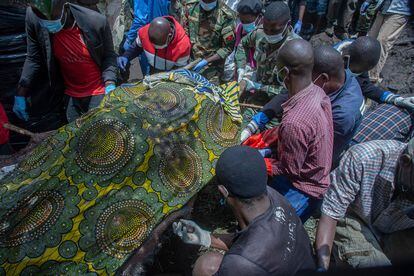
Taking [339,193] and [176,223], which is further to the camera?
[176,223]

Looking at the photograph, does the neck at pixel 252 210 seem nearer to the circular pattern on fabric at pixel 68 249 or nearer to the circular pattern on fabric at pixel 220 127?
the circular pattern on fabric at pixel 68 249

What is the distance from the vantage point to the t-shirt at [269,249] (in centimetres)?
164

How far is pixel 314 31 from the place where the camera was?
6.67 metres

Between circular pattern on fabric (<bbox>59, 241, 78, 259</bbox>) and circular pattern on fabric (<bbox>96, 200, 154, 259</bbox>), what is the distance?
6.1 inches

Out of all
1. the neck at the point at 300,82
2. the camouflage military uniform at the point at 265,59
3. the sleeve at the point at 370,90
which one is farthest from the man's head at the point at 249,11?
the neck at the point at 300,82

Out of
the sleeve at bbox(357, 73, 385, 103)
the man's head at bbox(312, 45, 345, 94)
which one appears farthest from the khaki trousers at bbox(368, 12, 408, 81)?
the man's head at bbox(312, 45, 345, 94)

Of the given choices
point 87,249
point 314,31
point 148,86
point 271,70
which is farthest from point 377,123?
point 314,31

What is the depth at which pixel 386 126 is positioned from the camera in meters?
3.21

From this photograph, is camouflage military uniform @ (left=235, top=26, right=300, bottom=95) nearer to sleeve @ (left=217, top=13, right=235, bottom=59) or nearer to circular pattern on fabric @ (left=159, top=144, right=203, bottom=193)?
sleeve @ (left=217, top=13, right=235, bottom=59)

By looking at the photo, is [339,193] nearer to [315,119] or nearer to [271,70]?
[315,119]

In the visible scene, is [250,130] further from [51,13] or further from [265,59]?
[51,13]

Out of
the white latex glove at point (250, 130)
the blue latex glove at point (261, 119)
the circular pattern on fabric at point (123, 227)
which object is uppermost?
the blue latex glove at point (261, 119)

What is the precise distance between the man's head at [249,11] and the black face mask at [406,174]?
2606mm

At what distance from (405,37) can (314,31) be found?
1644 mm
